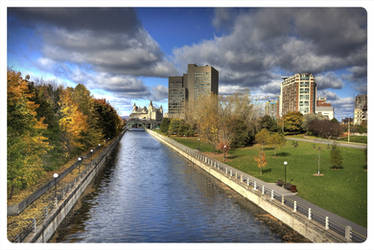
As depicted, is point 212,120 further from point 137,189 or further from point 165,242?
point 165,242

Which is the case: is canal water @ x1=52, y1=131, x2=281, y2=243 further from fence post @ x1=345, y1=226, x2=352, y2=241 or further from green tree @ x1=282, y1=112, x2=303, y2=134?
green tree @ x1=282, y1=112, x2=303, y2=134

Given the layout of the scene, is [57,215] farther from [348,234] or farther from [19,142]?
[348,234]

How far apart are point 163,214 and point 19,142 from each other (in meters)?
12.2

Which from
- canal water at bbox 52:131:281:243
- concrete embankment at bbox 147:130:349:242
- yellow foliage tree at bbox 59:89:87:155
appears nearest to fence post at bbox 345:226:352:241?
concrete embankment at bbox 147:130:349:242

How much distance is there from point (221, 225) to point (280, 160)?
93.6 feet

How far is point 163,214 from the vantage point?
23859mm

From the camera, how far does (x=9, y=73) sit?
24.5 m

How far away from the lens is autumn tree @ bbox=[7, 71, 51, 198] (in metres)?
22.5

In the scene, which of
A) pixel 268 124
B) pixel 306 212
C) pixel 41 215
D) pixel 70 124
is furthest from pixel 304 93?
pixel 41 215


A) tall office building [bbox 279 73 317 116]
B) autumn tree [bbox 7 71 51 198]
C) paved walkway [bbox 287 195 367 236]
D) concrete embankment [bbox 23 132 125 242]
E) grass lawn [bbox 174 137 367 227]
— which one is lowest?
concrete embankment [bbox 23 132 125 242]

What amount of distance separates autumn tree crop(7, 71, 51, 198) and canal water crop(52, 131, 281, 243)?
467cm

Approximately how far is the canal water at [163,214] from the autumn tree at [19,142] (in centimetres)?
467
